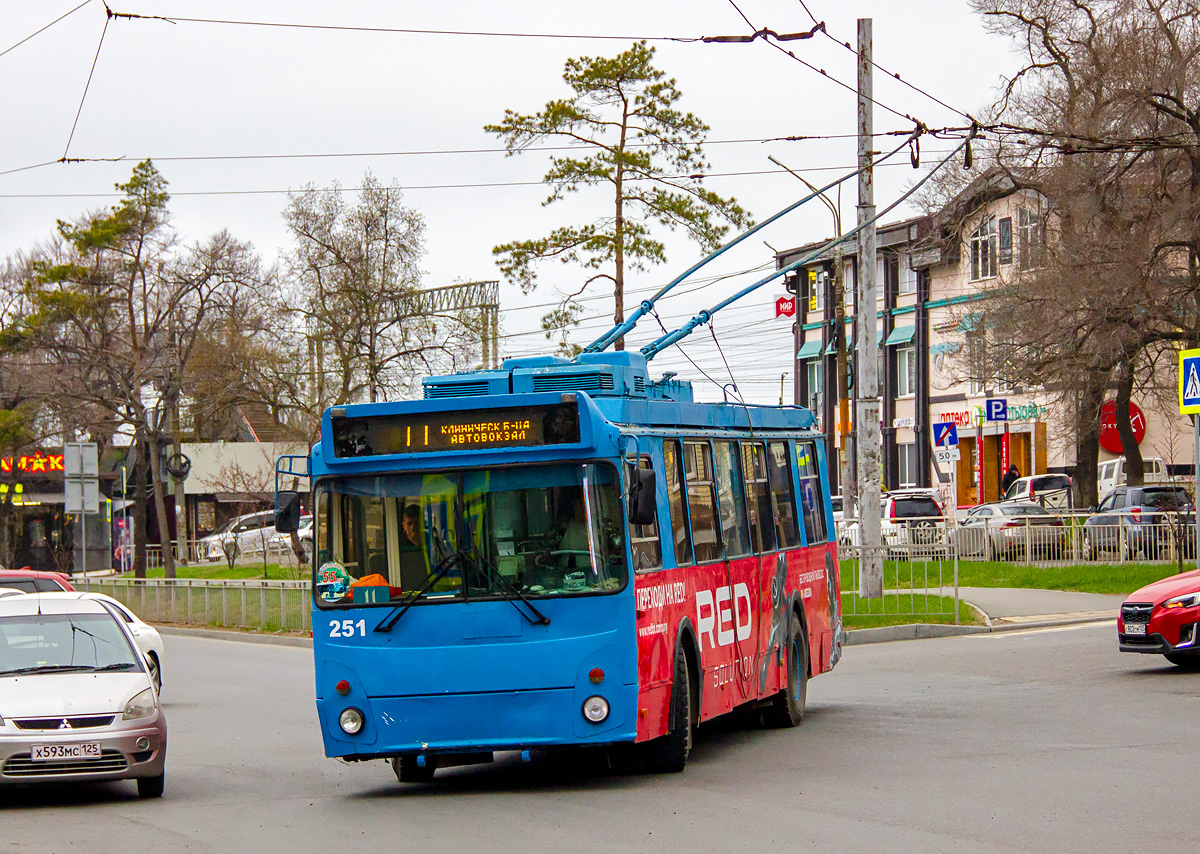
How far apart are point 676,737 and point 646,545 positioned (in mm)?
1381

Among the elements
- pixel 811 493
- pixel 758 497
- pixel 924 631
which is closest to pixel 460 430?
pixel 758 497

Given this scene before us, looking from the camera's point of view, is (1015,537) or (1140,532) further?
(1015,537)

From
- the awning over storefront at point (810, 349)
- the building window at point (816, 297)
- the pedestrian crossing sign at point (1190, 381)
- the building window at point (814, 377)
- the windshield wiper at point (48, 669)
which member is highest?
the building window at point (816, 297)

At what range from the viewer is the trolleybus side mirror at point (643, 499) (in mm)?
9891

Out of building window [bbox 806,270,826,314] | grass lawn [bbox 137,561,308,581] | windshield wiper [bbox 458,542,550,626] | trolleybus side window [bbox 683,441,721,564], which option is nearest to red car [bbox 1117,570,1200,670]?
trolleybus side window [bbox 683,441,721,564]

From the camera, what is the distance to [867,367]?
24.8 metres

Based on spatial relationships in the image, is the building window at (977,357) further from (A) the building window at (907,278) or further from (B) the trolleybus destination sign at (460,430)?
(B) the trolleybus destination sign at (460,430)

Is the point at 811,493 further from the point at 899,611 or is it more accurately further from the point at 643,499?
the point at 899,611

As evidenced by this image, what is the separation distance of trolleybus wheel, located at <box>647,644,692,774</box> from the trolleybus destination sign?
6.21 ft

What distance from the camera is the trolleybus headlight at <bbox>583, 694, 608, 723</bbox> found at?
10.2m

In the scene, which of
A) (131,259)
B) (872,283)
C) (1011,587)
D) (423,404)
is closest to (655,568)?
(423,404)

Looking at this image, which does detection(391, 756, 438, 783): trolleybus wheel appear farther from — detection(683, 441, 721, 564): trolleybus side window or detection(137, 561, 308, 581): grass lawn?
detection(137, 561, 308, 581): grass lawn

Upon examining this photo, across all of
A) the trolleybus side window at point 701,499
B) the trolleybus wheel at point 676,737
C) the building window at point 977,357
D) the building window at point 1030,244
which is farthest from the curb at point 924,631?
the building window at point 977,357

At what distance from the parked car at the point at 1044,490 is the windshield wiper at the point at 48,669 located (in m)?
39.9
